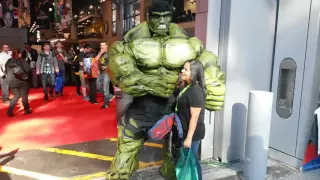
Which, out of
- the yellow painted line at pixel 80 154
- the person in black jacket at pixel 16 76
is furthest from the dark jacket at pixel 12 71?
the yellow painted line at pixel 80 154

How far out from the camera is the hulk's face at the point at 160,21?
257 centimetres

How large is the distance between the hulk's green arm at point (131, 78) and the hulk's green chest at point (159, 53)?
8cm

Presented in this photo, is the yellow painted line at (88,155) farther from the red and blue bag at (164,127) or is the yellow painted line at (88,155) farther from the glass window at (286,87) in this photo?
the glass window at (286,87)

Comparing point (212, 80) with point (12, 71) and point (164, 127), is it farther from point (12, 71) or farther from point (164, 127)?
point (12, 71)

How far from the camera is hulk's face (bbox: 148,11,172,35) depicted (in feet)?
8.44

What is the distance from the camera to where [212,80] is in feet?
8.91

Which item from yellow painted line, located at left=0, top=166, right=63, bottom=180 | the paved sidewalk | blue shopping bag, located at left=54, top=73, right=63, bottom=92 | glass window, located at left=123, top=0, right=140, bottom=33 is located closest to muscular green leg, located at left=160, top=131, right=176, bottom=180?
the paved sidewalk

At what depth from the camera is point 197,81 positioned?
97.6 inches

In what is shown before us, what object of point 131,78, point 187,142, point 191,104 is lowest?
point 187,142

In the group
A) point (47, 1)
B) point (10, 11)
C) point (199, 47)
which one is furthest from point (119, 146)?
point (47, 1)

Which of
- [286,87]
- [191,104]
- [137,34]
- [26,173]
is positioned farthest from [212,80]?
[26,173]

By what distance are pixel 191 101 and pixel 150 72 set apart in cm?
51

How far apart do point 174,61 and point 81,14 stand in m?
31.1

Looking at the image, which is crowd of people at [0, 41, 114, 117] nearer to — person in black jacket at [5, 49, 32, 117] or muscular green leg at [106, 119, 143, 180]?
person in black jacket at [5, 49, 32, 117]
